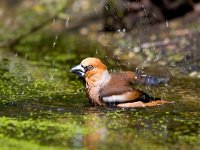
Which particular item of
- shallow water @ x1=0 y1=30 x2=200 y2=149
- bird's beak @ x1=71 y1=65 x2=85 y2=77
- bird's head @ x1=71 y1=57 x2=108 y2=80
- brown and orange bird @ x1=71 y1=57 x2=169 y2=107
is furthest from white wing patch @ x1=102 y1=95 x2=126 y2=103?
bird's beak @ x1=71 y1=65 x2=85 y2=77

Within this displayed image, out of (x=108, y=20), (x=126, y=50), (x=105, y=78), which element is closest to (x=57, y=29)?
(x=108, y=20)

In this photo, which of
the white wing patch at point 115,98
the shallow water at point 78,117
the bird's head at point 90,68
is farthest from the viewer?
the bird's head at point 90,68

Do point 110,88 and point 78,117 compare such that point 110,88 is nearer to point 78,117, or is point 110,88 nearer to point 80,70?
point 80,70

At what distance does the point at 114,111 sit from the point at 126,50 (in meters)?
5.04

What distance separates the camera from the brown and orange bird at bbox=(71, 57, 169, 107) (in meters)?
8.97

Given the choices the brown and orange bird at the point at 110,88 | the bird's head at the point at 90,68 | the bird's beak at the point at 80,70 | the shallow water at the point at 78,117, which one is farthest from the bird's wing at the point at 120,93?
the bird's beak at the point at 80,70

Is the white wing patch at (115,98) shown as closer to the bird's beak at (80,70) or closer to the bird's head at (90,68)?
the bird's head at (90,68)

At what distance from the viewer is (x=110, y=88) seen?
29.7ft

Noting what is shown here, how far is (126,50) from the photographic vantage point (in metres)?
13.8

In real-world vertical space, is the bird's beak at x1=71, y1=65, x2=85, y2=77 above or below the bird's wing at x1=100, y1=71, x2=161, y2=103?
above

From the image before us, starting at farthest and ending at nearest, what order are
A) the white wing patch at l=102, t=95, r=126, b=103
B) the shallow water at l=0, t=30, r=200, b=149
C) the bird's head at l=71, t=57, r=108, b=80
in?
the bird's head at l=71, t=57, r=108, b=80 → the white wing patch at l=102, t=95, r=126, b=103 → the shallow water at l=0, t=30, r=200, b=149

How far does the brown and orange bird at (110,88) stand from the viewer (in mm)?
8969

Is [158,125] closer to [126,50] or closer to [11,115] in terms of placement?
[11,115]

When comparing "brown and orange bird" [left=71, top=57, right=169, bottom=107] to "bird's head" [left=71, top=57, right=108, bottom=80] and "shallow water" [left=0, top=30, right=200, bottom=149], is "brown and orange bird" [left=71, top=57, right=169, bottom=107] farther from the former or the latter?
"shallow water" [left=0, top=30, right=200, bottom=149]
